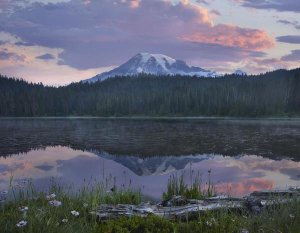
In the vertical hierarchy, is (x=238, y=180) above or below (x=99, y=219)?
below

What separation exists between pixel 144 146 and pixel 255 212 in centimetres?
2919

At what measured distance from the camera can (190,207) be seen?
917 centimetres

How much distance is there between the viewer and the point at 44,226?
682cm

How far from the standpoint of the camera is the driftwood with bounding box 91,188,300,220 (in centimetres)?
849

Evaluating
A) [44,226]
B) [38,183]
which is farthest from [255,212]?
[38,183]

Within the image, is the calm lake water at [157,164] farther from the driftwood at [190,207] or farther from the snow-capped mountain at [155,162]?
the driftwood at [190,207]

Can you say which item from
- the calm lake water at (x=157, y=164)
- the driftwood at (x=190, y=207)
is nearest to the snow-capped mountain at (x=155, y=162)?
the calm lake water at (x=157, y=164)

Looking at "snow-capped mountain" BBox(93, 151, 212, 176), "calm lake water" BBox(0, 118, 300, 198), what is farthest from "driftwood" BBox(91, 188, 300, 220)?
"snow-capped mountain" BBox(93, 151, 212, 176)

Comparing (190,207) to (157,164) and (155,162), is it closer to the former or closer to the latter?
(157,164)

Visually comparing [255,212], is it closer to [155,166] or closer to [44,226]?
[44,226]

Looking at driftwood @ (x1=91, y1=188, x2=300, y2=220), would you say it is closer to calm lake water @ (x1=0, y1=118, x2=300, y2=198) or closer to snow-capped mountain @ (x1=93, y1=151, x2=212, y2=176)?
calm lake water @ (x1=0, y1=118, x2=300, y2=198)

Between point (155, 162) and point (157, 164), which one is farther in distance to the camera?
point (155, 162)

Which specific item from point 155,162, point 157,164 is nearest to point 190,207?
point 157,164

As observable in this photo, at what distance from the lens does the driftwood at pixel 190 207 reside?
8.49 metres
